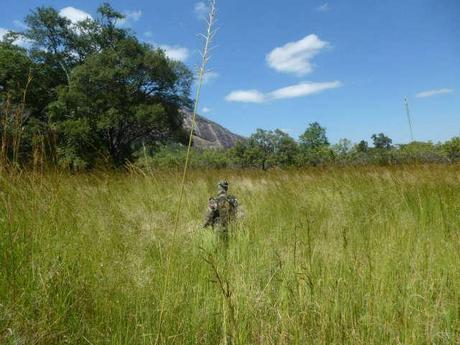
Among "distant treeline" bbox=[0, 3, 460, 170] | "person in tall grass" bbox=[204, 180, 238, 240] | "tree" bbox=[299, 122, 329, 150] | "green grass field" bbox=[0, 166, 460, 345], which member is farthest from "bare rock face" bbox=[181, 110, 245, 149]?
"green grass field" bbox=[0, 166, 460, 345]

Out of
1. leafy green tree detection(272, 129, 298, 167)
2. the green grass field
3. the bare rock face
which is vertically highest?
the bare rock face

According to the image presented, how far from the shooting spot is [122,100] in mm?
23297

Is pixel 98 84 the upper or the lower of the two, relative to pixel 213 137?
lower

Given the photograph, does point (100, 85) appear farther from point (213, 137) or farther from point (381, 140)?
point (213, 137)

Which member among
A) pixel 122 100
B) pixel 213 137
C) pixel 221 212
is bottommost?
pixel 221 212

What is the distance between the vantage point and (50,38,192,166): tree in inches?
853

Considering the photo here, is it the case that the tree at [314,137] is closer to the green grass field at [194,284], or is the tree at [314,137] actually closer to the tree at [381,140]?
the tree at [381,140]

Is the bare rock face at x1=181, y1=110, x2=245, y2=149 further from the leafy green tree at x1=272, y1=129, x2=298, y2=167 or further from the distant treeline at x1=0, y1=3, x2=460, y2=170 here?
the distant treeline at x1=0, y1=3, x2=460, y2=170

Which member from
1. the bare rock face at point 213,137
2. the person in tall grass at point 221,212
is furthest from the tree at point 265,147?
the bare rock face at point 213,137

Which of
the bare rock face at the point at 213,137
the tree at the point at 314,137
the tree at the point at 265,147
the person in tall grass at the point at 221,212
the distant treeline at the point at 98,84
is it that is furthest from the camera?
the bare rock face at the point at 213,137

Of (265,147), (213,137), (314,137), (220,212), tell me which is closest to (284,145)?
(265,147)

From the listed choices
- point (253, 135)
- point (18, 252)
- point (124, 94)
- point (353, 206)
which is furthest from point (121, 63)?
point (253, 135)

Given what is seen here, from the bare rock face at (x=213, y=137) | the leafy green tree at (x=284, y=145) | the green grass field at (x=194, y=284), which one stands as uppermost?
the bare rock face at (x=213, y=137)

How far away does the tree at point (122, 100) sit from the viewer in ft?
71.1
